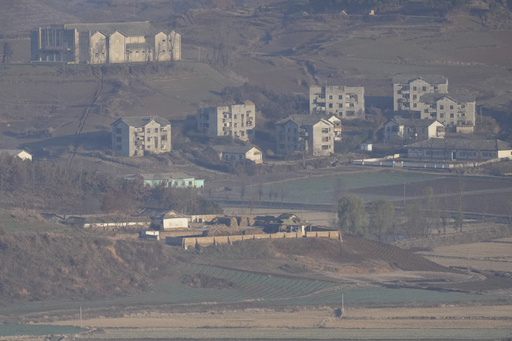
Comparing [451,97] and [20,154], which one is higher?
[451,97]

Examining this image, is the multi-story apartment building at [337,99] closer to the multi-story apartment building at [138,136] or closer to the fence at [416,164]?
the fence at [416,164]

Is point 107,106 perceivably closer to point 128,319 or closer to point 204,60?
point 204,60

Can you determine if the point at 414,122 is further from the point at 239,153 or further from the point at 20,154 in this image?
the point at 20,154

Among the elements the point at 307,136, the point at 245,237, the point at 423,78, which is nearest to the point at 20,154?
the point at 307,136

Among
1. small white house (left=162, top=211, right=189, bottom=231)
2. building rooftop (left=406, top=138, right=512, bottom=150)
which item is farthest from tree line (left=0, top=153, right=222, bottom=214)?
building rooftop (left=406, top=138, right=512, bottom=150)

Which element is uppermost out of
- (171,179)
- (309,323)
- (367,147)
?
(367,147)

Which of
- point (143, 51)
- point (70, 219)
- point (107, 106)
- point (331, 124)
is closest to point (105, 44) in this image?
point (143, 51)

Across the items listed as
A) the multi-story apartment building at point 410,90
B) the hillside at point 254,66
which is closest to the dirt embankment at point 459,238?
the hillside at point 254,66
